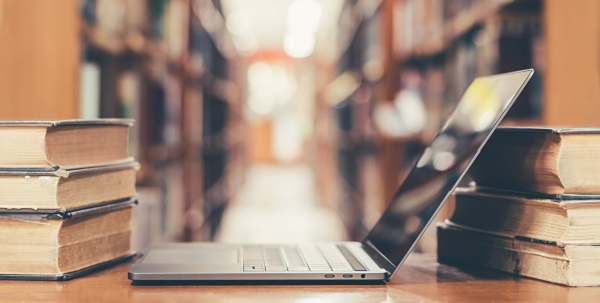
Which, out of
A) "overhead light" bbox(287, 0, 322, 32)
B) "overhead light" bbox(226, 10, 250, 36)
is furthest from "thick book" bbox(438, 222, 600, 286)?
"overhead light" bbox(226, 10, 250, 36)

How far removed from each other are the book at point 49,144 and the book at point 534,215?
53 cm

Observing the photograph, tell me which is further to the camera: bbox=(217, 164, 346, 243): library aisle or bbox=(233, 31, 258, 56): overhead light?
bbox=(233, 31, 258, 56): overhead light

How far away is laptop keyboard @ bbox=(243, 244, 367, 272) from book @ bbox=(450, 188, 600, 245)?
191 mm

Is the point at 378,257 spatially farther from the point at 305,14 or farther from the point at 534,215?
the point at 305,14

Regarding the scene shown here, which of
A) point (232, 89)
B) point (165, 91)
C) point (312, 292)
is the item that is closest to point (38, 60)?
point (312, 292)

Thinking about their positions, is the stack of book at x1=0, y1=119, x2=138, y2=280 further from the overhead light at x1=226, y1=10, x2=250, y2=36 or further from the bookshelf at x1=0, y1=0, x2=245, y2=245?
the overhead light at x1=226, y1=10, x2=250, y2=36

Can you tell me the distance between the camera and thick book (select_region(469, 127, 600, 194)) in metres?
0.76

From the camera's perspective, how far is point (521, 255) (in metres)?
0.82

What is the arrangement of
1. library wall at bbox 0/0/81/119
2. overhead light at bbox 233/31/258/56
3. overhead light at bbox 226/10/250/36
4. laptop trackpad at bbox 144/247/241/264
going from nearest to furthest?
laptop trackpad at bbox 144/247/241/264 < library wall at bbox 0/0/81/119 < overhead light at bbox 226/10/250/36 < overhead light at bbox 233/31/258/56

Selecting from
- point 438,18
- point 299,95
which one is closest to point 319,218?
point 438,18

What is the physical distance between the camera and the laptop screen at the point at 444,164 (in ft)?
2.55

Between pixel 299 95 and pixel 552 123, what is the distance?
1546 cm

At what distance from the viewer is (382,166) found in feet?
10.3

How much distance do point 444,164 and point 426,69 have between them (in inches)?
86.6
